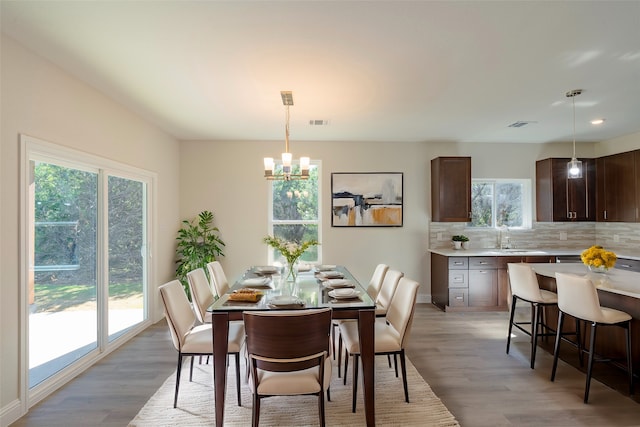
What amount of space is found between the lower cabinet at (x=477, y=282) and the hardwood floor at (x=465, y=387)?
0.97m

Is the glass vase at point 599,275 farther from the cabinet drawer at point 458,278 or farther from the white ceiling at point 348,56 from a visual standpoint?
the white ceiling at point 348,56

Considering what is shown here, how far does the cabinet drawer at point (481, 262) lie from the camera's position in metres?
4.76

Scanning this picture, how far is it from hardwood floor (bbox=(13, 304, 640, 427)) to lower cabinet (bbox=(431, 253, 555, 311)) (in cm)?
97

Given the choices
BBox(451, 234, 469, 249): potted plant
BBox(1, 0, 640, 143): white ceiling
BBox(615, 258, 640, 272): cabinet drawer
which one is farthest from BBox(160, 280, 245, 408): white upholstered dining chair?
BBox(615, 258, 640, 272): cabinet drawer

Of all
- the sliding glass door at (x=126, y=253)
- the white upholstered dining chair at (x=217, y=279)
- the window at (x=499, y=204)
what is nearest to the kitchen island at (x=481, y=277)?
the window at (x=499, y=204)

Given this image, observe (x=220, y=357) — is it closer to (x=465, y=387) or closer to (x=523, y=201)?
(x=465, y=387)

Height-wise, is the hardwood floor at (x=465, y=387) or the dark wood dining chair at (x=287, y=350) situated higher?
the dark wood dining chair at (x=287, y=350)

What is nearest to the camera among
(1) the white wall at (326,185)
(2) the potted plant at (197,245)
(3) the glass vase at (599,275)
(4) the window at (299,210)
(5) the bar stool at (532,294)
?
(3) the glass vase at (599,275)

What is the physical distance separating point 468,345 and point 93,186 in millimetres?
4304

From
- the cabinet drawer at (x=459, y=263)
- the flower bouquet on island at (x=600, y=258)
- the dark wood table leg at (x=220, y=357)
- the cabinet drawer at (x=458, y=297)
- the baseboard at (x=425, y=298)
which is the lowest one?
the baseboard at (x=425, y=298)

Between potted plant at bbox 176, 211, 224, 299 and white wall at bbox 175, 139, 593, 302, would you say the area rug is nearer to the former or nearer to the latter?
potted plant at bbox 176, 211, 224, 299

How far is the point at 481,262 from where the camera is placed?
4770 millimetres

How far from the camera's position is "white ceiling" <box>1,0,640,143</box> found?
1.95m

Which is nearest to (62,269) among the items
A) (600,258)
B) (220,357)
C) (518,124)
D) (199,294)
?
(199,294)
